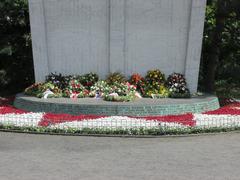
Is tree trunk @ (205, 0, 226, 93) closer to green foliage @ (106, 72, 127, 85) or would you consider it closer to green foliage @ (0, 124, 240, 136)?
green foliage @ (106, 72, 127, 85)

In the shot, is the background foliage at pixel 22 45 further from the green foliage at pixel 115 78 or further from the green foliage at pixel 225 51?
the green foliage at pixel 115 78

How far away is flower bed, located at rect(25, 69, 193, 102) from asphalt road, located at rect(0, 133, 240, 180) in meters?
4.05

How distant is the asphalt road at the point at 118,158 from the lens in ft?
24.8

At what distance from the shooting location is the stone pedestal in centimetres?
1528

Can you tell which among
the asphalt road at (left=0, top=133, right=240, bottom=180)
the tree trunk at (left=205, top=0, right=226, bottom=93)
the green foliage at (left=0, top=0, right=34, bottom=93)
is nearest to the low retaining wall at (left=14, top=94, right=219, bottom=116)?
the asphalt road at (left=0, top=133, right=240, bottom=180)

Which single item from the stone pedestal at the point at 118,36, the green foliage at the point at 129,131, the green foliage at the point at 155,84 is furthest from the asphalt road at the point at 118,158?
the stone pedestal at the point at 118,36

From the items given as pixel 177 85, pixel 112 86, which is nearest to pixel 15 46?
pixel 112 86

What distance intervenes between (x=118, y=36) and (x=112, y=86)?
5.44 ft

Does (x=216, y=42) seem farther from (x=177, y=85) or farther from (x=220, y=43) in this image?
(x=177, y=85)

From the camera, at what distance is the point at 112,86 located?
1479 centimetres

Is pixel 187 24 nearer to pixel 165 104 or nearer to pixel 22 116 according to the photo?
pixel 165 104

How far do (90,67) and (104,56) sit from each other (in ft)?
1.86

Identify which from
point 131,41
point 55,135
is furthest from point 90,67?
point 55,135

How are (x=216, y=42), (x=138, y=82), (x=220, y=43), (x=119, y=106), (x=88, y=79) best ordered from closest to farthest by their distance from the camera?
(x=119, y=106), (x=138, y=82), (x=88, y=79), (x=216, y=42), (x=220, y=43)
